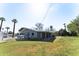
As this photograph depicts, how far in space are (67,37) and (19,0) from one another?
80cm

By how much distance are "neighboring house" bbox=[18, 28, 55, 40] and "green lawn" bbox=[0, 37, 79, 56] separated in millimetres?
67

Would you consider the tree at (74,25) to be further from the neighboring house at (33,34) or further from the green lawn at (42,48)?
the neighboring house at (33,34)

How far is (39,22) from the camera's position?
13.1 metres

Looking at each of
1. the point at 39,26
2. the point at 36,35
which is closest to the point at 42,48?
the point at 36,35

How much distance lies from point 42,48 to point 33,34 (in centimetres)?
22

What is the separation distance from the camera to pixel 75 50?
13.2 meters

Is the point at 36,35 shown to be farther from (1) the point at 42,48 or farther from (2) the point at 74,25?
(2) the point at 74,25

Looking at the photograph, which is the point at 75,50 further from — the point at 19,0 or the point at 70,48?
the point at 19,0

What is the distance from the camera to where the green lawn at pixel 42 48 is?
518 inches

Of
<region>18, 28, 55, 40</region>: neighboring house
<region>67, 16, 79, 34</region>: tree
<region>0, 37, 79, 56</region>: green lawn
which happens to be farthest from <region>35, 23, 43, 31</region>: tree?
<region>67, 16, 79, 34</region>: tree

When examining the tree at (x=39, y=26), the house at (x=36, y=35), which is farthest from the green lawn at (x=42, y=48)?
the tree at (x=39, y=26)

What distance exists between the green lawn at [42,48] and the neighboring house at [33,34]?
7cm

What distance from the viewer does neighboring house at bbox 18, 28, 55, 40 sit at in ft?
43.2

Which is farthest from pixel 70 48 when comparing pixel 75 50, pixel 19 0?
pixel 19 0
